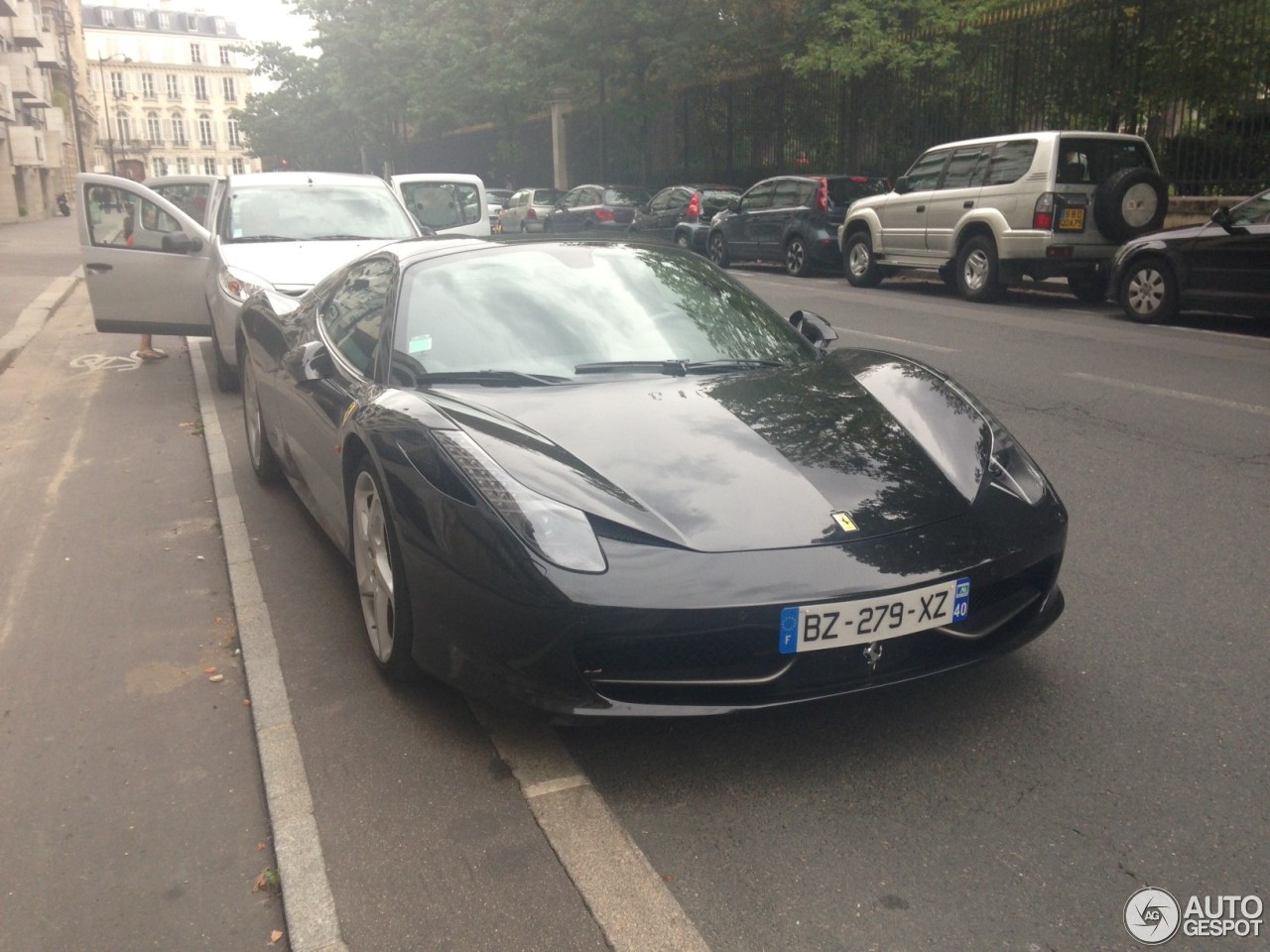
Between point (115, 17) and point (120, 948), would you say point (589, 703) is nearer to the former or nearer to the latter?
point (120, 948)

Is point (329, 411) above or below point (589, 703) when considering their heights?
above

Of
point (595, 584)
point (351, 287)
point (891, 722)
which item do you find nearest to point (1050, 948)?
point (891, 722)

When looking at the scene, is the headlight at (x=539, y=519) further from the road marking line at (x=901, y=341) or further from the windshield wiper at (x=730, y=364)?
the road marking line at (x=901, y=341)

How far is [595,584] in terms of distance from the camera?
294cm

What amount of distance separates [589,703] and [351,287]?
2667 mm

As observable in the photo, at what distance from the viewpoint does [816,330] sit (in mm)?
4840

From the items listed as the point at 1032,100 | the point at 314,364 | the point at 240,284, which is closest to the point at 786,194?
the point at 1032,100

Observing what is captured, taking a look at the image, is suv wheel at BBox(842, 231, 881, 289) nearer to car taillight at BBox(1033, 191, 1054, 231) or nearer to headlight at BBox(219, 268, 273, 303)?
car taillight at BBox(1033, 191, 1054, 231)

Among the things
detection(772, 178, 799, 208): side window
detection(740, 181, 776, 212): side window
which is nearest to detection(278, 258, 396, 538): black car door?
detection(772, 178, 799, 208): side window

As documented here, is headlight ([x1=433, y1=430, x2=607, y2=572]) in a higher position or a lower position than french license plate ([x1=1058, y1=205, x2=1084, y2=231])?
lower

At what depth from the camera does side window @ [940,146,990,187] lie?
15109mm

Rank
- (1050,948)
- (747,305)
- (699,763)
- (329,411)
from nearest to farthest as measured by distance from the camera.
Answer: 1. (1050,948)
2. (699,763)
3. (329,411)
4. (747,305)

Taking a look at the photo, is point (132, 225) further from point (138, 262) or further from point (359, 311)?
point (359, 311)

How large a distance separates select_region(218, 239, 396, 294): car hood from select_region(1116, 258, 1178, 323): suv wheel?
25.6 ft
